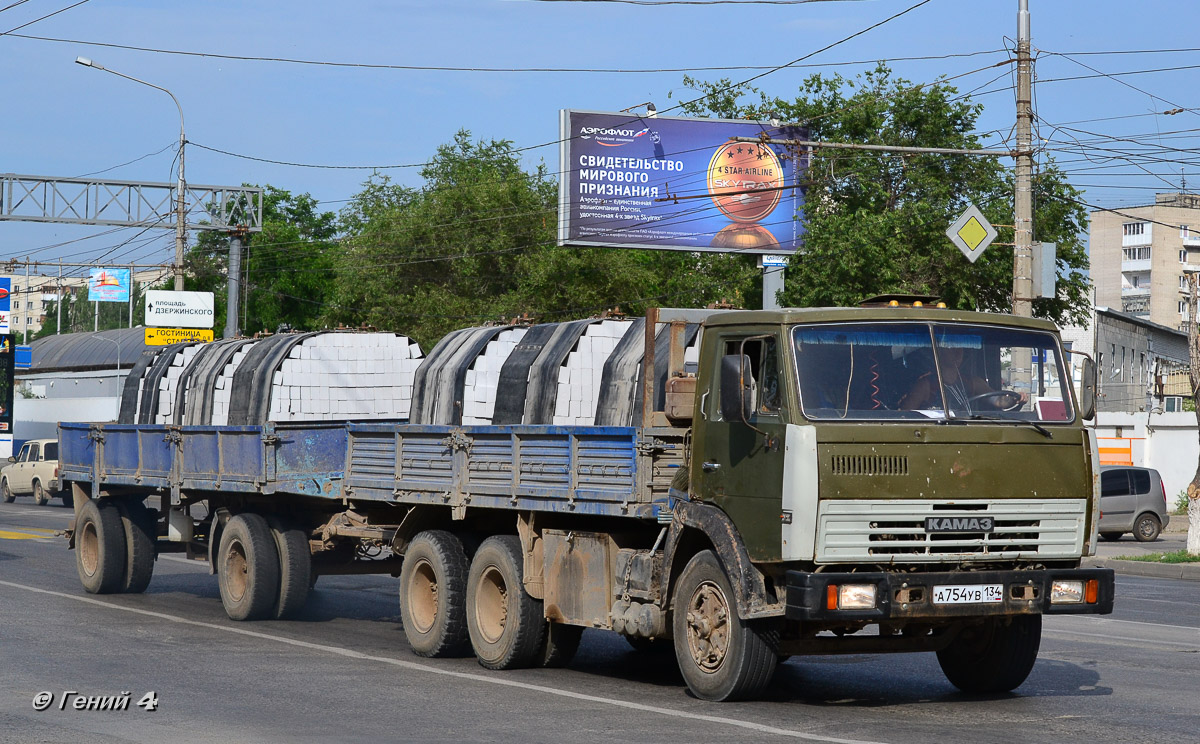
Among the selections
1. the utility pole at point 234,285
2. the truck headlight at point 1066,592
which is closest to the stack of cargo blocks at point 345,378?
the truck headlight at point 1066,592

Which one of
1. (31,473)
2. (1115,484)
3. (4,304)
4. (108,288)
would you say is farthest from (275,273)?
(1115,484)

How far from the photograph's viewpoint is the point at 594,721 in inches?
314

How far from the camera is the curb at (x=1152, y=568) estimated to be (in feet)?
68.6

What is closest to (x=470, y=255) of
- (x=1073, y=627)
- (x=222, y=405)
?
(x=222, y=405)

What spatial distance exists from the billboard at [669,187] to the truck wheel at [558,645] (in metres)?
22.0

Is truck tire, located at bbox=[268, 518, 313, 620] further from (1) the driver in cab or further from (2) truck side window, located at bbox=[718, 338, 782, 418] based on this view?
(1) the driver in cab

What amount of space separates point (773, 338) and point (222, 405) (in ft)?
29.3

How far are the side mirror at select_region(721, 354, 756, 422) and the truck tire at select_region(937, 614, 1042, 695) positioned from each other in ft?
7.00

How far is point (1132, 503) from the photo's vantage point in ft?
93.8

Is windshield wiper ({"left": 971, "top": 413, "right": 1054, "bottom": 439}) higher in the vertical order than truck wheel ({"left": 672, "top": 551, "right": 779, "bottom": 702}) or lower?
higher

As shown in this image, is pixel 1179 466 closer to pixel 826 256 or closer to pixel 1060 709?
pixel 826 256

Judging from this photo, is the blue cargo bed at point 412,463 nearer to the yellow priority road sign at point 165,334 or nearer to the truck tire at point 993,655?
the truck tire at point 993,655

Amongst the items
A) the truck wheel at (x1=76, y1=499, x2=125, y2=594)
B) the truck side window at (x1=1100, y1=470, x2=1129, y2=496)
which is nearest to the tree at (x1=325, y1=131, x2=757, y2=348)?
the truck side window at (x1=1100, y1=470, x2=1129, y2=496)

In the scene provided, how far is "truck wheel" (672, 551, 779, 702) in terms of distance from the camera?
26.8 ft
